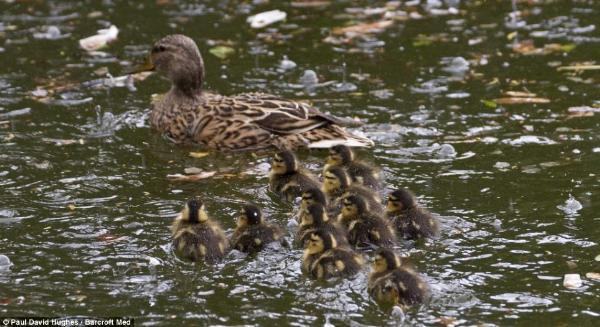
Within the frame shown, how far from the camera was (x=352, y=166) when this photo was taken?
29.1ft

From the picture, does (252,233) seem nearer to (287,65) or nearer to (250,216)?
(250,216)

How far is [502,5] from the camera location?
1423 centimetres

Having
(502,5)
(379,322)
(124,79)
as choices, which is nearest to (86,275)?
(379,322)

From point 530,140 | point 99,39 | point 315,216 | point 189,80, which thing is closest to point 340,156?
point 315,216

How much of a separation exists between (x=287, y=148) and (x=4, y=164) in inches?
97.8

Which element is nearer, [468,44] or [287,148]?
[287,148]

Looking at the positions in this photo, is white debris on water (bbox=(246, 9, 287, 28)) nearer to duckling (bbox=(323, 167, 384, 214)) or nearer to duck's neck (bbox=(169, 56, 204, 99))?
duck's neck (bbox=(169, 56, 204, 99))

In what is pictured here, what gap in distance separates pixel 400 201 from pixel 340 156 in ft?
4.27

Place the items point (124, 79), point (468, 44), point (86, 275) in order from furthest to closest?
point (468, 44), point (124, 79), point (86, 275)

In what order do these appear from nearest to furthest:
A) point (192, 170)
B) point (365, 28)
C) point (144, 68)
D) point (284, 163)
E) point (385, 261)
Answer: point (385, 261), point (284, 163), point (192, 170), point (144, 68), point (365, 28)

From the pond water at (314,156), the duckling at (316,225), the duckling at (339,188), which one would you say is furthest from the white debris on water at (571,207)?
the duckling at (316,225)

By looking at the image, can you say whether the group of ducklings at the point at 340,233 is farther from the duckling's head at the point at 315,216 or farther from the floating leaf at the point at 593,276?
the floating leaf at the point at 593,276

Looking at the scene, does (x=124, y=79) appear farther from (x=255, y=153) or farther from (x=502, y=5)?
(x=502, y=5)

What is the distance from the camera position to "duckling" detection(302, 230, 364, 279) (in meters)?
6.92
